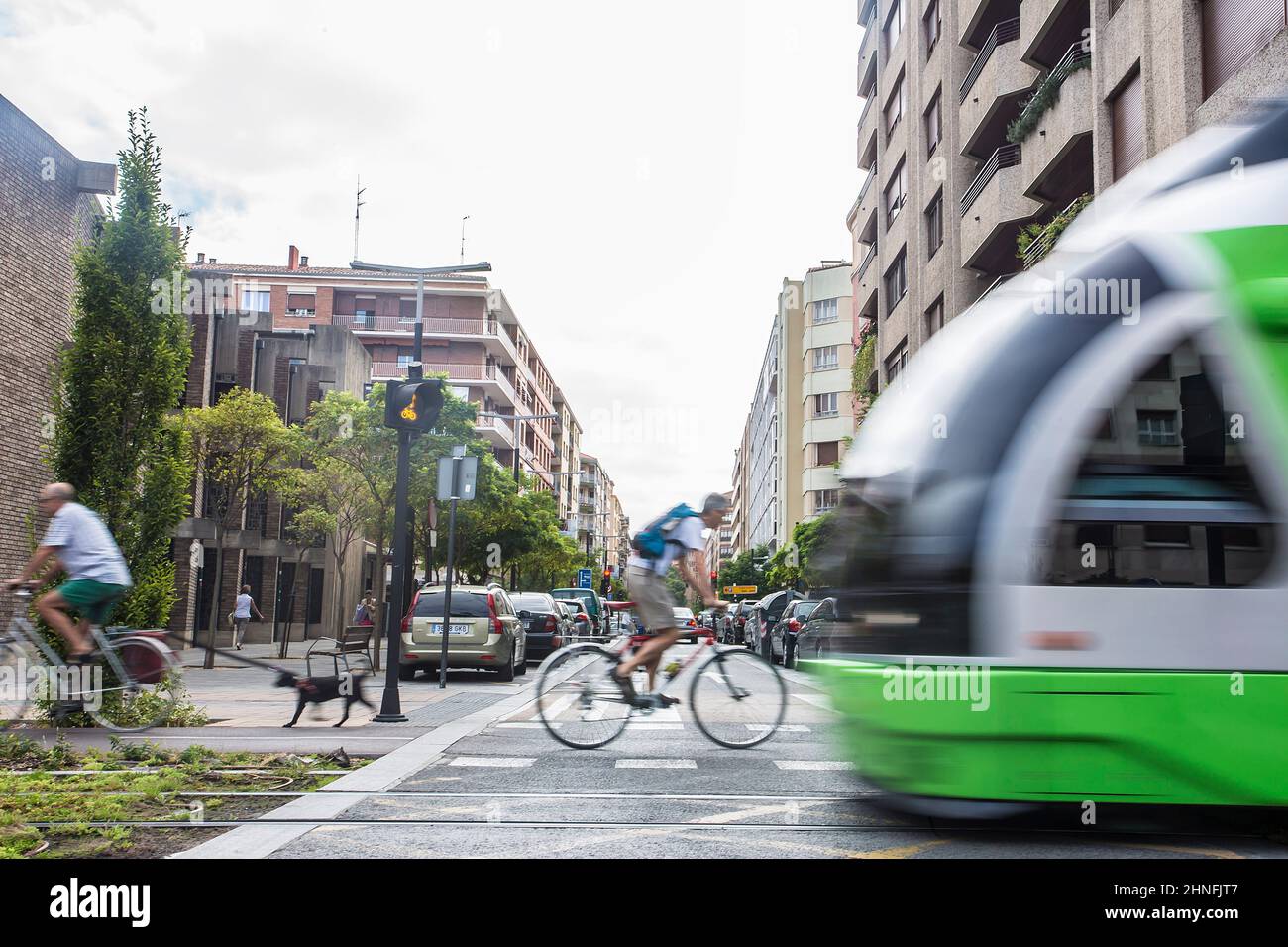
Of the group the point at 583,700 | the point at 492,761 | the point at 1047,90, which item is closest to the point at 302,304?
the point at 1047,90

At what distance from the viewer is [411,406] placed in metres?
10.8

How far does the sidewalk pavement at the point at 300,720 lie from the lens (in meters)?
8.55

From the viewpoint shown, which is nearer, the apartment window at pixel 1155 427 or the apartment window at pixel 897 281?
the apartment window at pixel 1155 427

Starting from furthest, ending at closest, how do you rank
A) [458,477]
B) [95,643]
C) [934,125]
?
[934,125], [458,477], [95,643]

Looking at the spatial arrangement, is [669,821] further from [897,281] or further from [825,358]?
[825,358]

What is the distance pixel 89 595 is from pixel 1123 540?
6677 millimetres

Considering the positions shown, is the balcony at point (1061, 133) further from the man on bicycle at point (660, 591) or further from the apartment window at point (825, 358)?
the apartment window at point (825, 358)

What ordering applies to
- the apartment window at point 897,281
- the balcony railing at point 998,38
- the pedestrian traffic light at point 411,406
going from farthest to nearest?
1. the apartment window at point 897,281
2. the balcony railing at point 998,38
3. the pedestrian traffic light at point 411,406

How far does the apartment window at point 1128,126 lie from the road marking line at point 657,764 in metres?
13.0

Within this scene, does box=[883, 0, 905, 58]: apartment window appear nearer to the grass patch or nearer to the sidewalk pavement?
the sidewalk pavement

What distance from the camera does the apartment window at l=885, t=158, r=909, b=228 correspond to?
32625 mm

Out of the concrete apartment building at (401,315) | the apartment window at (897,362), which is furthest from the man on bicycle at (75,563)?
the concrete apartment building at (401,315)

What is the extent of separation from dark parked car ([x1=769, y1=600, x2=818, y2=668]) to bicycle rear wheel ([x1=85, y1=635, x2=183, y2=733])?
1377 cm
